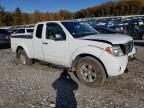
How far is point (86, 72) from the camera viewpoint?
7477 millimetres

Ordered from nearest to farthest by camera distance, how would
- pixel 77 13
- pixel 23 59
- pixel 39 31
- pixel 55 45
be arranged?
pixel 55 45, pixel 39 31, pixel 23 59, pixel 77 13

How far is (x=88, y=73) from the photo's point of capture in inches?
292

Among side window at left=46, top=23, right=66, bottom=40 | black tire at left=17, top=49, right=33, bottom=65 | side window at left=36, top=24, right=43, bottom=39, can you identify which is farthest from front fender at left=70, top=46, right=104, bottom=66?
black tire at left=17, top=49, right=33, bottom=65

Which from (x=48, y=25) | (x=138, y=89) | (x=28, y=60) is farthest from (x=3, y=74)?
(x=138, y=89)

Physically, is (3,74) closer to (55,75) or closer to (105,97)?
(55,75)

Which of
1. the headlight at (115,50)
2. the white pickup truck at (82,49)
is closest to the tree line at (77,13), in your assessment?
the white pickup truck at (82,49)

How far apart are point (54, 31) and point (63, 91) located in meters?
2.49

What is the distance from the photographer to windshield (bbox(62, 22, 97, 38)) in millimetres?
8078

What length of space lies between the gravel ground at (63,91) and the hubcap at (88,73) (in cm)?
26

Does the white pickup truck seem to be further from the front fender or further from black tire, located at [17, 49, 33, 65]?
black tire, located at [17, 49, 33, 65]

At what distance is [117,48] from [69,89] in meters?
1.71

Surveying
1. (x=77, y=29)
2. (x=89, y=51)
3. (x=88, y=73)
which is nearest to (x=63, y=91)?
(x=88, y=73)

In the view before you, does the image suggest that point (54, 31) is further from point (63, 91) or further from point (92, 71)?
point (63, 91)

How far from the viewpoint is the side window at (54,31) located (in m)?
8.21
